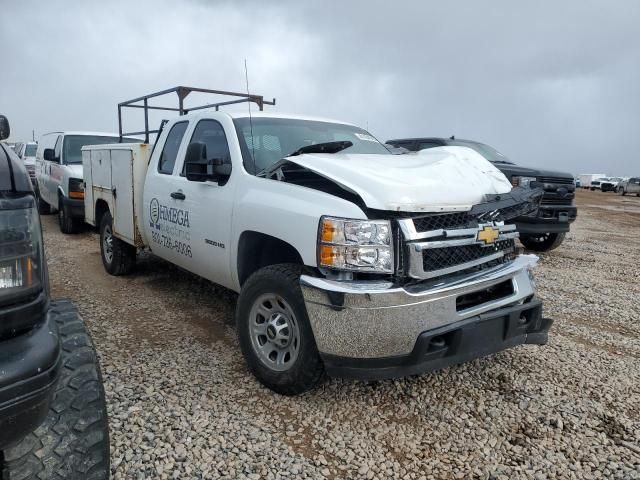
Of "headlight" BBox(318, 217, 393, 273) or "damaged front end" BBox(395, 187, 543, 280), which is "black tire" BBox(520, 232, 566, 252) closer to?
"damaged front end" BBox(395, 187, 543, 280)

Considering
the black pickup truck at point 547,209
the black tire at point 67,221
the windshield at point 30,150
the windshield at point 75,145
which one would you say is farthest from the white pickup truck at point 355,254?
the windshield at point 30,150

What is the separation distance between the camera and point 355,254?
2.57m

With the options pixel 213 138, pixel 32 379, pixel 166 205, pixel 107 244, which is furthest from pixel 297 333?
pixel 107 244

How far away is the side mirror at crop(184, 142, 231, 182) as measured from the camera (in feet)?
11.5

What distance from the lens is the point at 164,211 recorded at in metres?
4.46

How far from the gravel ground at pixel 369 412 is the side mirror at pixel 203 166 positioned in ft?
4.33

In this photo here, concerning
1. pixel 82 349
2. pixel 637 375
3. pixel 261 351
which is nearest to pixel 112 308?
pixel 261 351

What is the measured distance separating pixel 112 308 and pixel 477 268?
345 cm

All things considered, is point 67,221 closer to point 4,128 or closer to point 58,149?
point 58,149

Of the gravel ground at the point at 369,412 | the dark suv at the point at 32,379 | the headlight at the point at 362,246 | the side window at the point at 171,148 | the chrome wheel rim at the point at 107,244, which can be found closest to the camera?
→ the dark suv at the point at 32,379

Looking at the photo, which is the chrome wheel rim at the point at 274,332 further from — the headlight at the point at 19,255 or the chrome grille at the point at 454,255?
the headlight at the point at 19,255

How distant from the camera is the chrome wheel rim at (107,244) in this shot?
587cm

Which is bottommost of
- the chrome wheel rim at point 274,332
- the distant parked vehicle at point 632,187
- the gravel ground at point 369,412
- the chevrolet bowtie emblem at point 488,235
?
the distant parked vehicle at point 632,187

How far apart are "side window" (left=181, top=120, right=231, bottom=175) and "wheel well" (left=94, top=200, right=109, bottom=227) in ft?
7.47
